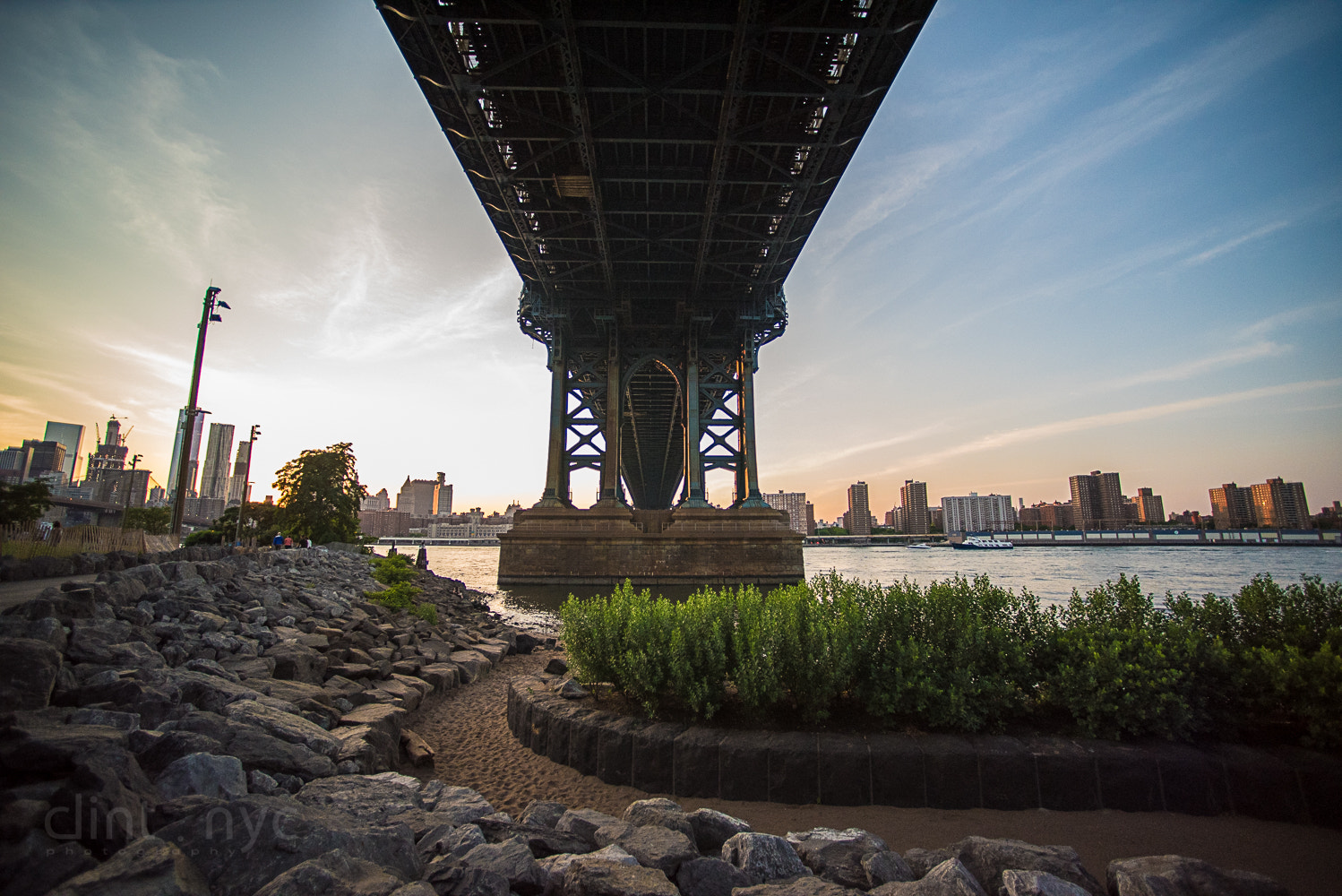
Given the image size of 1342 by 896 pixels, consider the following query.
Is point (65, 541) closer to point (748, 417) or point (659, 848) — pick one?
point (659, 848)

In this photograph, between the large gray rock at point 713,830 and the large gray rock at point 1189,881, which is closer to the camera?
the large gray rock at point 1189,881

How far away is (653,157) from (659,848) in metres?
23.9

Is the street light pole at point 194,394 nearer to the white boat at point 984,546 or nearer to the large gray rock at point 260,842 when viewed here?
the large gray rock at point 260,842

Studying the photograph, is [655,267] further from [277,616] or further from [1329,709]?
[1329,709]

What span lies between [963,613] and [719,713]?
2139 millimetres

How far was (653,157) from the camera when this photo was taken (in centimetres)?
2275

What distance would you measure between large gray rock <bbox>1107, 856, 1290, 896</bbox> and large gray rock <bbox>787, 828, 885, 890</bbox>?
0.94 m

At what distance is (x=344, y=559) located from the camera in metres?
23.2

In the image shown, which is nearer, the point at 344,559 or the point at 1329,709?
the point at 1329,709

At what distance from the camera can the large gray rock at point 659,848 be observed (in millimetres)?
2814

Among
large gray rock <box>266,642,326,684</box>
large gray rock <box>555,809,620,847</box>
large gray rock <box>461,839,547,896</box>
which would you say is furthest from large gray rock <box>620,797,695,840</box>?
large gray rock <box>266,642,326,684</box>

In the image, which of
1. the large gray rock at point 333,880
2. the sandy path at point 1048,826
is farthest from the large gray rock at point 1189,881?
the large gray rock at point 333,880

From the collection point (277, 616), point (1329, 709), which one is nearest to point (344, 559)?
point (277, 616)

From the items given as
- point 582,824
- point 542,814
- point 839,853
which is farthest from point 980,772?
point 542,814
